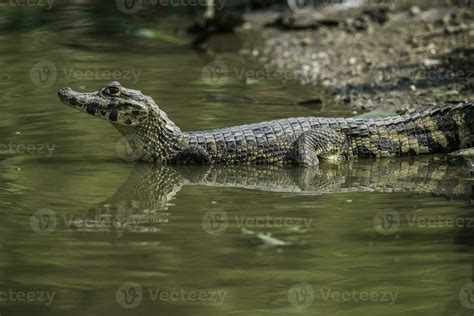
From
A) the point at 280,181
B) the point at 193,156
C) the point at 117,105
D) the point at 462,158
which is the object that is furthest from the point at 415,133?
the point at 117,105

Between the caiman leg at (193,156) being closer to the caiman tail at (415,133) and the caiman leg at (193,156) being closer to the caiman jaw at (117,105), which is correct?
the caiman jaw at (117,105)

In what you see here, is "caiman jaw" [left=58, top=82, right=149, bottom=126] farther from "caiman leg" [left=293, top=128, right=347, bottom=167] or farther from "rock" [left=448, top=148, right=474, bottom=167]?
"rock" [left=448, top=148, right=474, bottom=167]

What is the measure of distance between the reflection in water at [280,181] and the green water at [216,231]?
0.07 ft

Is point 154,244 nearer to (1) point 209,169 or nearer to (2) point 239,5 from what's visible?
(1) point 209,169

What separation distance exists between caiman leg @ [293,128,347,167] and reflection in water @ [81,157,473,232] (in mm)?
143

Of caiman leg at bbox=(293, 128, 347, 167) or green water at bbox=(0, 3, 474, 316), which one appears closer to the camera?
green water at bbox=(0, 3, 474, 316)

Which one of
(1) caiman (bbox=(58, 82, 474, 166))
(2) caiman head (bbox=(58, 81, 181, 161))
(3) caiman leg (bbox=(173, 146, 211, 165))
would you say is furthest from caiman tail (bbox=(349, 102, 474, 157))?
(2) caiman head (bbox=(58, 81, 181, 161))

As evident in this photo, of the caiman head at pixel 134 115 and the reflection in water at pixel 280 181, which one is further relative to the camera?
the caiman head at pixel 134 115

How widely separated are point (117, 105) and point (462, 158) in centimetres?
A: 386

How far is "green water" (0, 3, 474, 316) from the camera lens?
701 centimetres

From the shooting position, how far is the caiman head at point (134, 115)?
11516mm

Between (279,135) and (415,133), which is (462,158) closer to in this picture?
(415,133)

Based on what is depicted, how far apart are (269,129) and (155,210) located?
2556 mm

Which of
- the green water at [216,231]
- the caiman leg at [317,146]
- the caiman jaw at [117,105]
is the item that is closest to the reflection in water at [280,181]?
the green water at [216,231]
